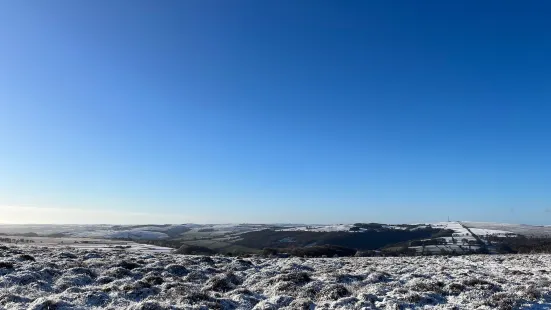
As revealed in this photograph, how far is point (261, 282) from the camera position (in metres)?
26.9

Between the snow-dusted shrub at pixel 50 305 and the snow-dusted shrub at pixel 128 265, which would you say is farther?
the snow-dusted shrub at pixel 128 265

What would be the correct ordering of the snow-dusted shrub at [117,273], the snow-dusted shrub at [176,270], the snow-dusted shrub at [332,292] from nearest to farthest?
1. the snow-dusted shrub at [332,292]
2. the snow-dusted shrub at [117,273]
3. the snow-dusted shrub at [176,270]

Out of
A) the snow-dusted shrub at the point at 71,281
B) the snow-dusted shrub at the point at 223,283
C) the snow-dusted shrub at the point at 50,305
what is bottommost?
the snow-dusted shrub at the point at 223,283

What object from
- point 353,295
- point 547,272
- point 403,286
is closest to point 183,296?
point 353,295

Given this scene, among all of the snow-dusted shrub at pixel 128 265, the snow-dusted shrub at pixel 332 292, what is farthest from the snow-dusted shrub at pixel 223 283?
the snow-dusted shrub at pixel 128 265

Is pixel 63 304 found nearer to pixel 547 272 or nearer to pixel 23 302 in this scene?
pixel 23 302

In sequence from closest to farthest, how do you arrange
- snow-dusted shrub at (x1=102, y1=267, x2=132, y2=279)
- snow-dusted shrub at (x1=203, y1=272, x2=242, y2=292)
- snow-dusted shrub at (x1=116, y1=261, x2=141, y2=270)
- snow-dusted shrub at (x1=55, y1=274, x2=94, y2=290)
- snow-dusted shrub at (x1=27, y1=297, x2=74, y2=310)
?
snow-dusted shrub at (x1=27, y1=297, x2=74, y2=310) → snow-dusted shrub at (x1=55, y1=274, x2=94, y2=290) → snow-dusted shrub at (x1=203, y1=272, x2=242, y2=292) → snow-dusted shrub at (x1=102, y1=267, x2=132, y2=279) → snow-dusted shrub at (x1=116, y1=261, x2=141, y2=270)

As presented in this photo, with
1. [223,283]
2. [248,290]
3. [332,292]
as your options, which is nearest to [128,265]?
[223,283]

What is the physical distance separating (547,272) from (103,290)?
35278 mm

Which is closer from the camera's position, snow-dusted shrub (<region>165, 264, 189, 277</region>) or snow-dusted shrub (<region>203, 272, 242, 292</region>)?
snow-dusted shrub (<region>203, 272, 242, 292</region>)

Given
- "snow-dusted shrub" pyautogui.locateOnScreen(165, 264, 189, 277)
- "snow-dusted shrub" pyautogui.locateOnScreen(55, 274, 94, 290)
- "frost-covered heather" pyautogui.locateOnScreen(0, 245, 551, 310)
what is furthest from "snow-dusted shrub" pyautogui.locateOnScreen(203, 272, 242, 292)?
"snow-dusted shrub" pyautogui.locateOnScreen(55, 274, 94, 290)

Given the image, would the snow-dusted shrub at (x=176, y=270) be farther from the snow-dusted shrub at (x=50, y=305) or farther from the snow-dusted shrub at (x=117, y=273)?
the snow-dusted shrub at (x=50, y=305)

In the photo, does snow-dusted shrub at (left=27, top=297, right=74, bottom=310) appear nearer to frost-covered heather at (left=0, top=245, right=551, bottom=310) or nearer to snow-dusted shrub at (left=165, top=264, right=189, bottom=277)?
frost-covered heather at (left=0, top=245, right=551, bottom=310)

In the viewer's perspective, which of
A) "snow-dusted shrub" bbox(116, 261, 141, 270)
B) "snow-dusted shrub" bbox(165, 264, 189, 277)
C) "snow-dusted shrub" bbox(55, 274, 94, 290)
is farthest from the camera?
"snow-dusted shrub" bbox(116, 261, 141, 270)
